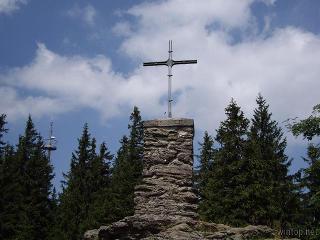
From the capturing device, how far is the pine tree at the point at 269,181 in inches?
885

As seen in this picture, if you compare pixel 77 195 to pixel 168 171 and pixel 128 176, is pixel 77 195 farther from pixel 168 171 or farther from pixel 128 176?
pixel 168 171

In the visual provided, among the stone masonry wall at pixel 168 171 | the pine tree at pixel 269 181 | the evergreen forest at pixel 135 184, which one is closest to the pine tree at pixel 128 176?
the evergreen forest at pixel 135 184

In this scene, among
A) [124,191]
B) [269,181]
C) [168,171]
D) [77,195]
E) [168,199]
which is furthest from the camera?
[77,195]

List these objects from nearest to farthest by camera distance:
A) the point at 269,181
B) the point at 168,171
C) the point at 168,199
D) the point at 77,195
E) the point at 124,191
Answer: the point at 168,199, the point at 168,171, the point at 269,181, the point at 124,191, the point at 77,195

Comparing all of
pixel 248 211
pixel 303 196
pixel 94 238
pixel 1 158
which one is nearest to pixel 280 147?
pixel 303 196

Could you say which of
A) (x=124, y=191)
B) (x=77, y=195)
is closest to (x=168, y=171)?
(x=124, y=191)

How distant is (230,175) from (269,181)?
198 cm

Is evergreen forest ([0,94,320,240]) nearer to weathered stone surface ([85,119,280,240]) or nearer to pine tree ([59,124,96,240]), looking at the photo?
pine tree ([59,124,96,240])

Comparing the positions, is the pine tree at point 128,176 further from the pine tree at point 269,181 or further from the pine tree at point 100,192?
the pine tree at point 269,181

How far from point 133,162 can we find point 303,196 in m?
10.6

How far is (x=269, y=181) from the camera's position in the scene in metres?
23.5

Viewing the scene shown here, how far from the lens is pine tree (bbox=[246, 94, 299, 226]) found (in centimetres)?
2248

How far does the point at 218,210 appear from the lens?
915 inches

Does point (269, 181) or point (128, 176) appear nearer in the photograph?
point (269, 181)
